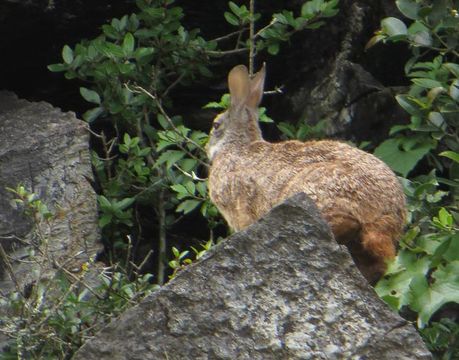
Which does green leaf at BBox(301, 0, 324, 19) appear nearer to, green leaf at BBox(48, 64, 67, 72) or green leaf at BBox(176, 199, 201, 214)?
green leaf at BBox(176, 199, 201, 214)

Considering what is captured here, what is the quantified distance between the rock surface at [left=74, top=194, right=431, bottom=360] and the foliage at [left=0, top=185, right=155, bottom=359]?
38.4 inches

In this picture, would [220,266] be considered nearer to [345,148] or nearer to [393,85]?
[345,148]

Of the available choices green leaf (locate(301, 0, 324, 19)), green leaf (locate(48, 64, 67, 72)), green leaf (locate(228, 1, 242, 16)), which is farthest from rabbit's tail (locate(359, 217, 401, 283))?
green leaf (locate(48, 64, 67, 72))

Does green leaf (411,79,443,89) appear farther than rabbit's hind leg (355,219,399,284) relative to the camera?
Yes

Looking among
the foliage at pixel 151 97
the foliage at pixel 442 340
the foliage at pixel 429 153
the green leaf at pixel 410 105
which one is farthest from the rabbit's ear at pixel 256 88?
the foliage at pixel 442 340

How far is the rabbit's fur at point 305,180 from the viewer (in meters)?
6.45

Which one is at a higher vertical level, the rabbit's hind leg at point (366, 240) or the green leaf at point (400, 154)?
the rabbit's hind leg at point (366, 240)

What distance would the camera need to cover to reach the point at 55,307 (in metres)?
6.20

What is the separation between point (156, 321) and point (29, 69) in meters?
3.78

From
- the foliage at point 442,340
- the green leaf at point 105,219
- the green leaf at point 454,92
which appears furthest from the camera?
the green leaf at point 105,219

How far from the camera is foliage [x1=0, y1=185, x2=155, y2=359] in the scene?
6102mm

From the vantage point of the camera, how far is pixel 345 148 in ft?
22.7

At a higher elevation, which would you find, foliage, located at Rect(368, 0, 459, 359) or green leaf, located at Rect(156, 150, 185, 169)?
foliage, located at Rect(368, 0, 459, 359)

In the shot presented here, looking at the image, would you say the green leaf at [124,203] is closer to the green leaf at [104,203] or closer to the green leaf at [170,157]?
the green leaf at [104,203]
